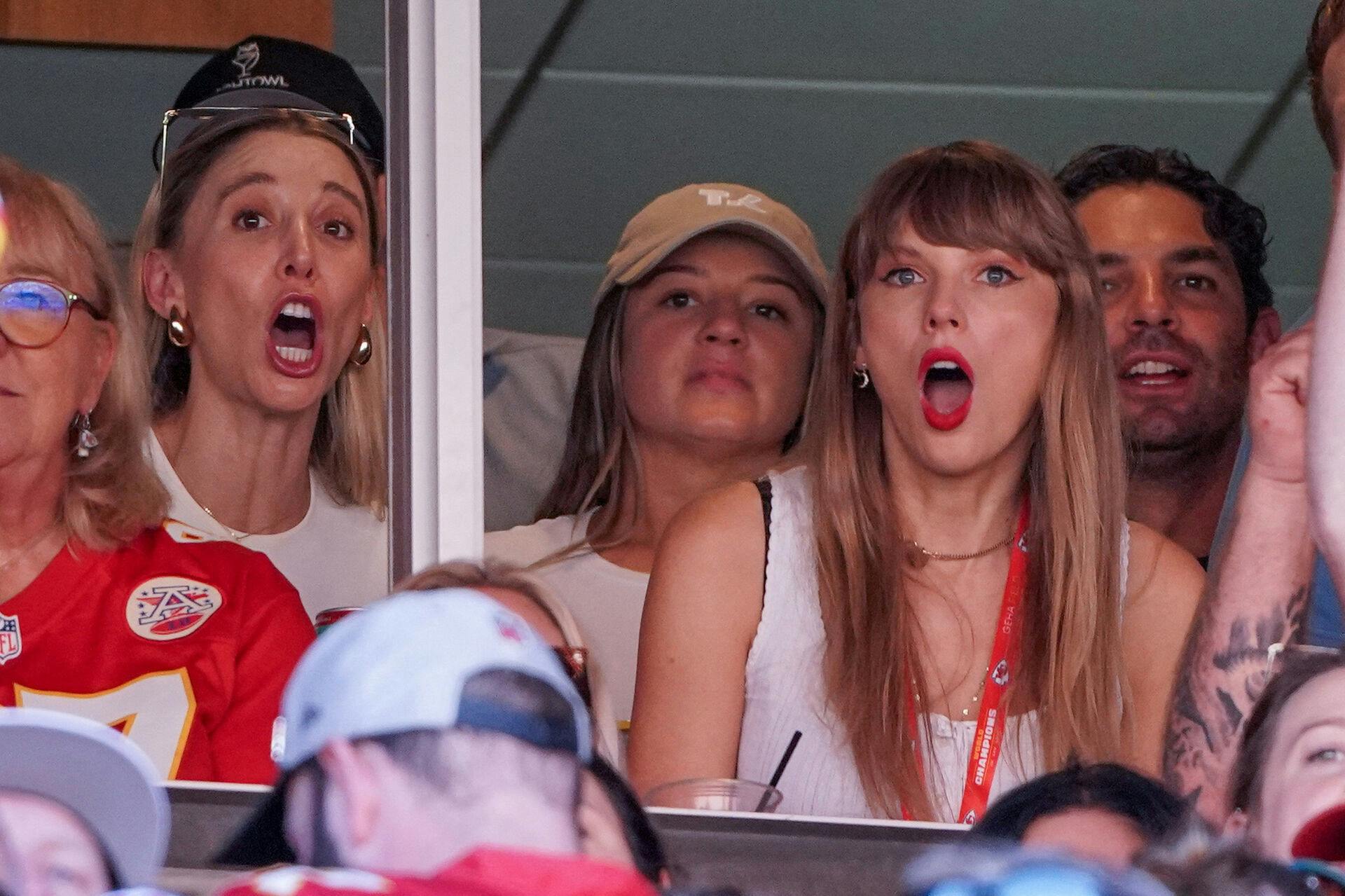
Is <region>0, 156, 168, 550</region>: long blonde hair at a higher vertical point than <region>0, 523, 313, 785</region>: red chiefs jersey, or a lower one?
higher

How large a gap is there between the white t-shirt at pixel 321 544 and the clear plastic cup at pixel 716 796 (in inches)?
15.5

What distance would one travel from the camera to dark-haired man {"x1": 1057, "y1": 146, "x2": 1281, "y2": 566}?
220 centimetres

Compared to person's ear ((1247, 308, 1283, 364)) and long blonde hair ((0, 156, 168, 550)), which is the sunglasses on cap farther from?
person's ear ((1247, 308, 1283, 364))

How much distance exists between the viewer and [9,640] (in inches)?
68.8

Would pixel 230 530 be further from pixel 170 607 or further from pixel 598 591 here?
pixel 598 591

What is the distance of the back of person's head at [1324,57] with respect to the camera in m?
2.05

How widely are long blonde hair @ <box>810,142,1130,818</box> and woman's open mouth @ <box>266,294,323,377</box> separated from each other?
0.56 metres

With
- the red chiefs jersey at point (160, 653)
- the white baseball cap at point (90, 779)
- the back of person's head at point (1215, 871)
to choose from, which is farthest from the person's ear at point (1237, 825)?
the red chiefs jersey at point (160, 653)

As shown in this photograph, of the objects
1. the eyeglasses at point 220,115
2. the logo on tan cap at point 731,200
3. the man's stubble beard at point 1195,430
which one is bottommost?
the man's stubble beard at point 1195,430

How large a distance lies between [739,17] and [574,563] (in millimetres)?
1232

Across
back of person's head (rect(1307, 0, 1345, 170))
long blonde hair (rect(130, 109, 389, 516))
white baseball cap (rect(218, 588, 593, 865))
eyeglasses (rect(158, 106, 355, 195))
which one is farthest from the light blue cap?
back of person's head (rect(1307, 0, 1345, 170))

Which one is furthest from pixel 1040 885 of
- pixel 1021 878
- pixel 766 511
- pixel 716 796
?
pixel 766 511

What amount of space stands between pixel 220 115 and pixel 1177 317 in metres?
1.20

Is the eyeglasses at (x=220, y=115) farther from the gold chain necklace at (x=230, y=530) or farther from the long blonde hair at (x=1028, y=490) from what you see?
the long blonde hair at (x=1028, y=490)
